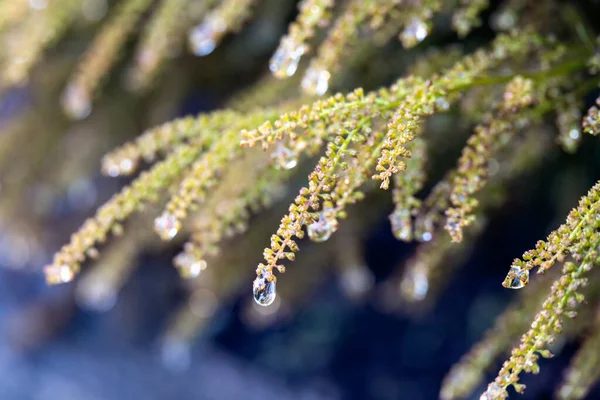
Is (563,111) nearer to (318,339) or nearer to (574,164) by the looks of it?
(574,164)

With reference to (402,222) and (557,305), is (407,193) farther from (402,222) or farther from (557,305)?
(557,305)

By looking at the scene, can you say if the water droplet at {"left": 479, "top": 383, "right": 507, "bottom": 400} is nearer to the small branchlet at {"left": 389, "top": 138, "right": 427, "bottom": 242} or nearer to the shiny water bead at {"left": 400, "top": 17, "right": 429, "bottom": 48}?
the small branchlet at {"left": 389, "top": 138, "right": 427, "bottom": 242}

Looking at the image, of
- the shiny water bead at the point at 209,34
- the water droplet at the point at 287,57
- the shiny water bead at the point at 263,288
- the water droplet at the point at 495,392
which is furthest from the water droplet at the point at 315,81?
the water droplet at the point at 495,392

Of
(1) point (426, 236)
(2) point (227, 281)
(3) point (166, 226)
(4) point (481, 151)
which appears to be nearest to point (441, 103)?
(4) point (481, 151)

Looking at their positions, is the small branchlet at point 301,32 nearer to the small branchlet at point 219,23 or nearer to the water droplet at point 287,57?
the water droplet at point 287,57

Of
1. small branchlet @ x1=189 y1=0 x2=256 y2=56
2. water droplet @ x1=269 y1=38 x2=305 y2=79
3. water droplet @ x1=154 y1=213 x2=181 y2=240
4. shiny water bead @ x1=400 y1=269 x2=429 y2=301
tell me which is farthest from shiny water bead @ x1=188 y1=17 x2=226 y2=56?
shiny water bead @ x1=400 y1=269 x2=429 y2=301
